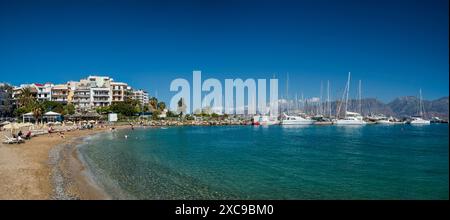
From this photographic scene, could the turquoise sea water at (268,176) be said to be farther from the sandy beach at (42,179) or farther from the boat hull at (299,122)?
the boat hull at (299,122)

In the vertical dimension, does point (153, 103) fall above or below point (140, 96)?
below

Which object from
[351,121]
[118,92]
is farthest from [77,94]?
[351,121]

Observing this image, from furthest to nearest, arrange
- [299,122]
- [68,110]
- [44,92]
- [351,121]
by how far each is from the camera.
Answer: [351,121], [299,122], [44,92], [68,110]

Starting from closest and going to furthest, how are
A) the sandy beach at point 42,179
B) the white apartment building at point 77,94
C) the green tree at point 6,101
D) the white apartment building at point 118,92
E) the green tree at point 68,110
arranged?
the sandy beach at point 42,179
the green tree at point 68,110
the green tree at point 6,101
the white apartment building at point 77,94
the white apartment building at point 118,92

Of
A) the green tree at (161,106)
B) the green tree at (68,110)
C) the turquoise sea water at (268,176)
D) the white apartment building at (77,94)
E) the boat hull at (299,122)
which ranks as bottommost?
the turquoise sea water at (268,176)

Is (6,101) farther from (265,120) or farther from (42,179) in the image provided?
(42,179)

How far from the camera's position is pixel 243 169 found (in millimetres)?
20547

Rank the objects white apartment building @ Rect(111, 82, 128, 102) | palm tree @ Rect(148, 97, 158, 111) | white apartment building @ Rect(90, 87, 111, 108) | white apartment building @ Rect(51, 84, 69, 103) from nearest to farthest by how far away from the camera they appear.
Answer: white apartment building @ Rect(90, 87, 111, 108) < white apartment building @ Rect(51, 84, 69, 103) < white apartment building @ Rect(111, 82, 128, 102) < palm tree @ Rect(148, 97, 158, 111)

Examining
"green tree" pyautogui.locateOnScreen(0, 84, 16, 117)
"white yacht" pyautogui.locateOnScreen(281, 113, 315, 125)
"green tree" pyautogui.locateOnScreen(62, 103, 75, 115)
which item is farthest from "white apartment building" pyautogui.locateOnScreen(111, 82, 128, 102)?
"white yacht" pyautogui.locateOnScreen(281, 113, 315, 125)

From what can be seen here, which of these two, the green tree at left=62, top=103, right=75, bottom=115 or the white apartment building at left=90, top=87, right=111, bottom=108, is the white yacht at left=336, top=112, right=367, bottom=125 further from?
the green tree at left=62, top=103, right=75, bottom=115

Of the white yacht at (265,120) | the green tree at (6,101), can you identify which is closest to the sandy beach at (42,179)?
the green tree at (6,101)

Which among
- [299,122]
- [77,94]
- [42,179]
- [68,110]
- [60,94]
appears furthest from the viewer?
[299,122]

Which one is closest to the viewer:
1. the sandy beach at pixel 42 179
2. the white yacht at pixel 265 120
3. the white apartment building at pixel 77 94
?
the sandy beach at pixel 42 179
